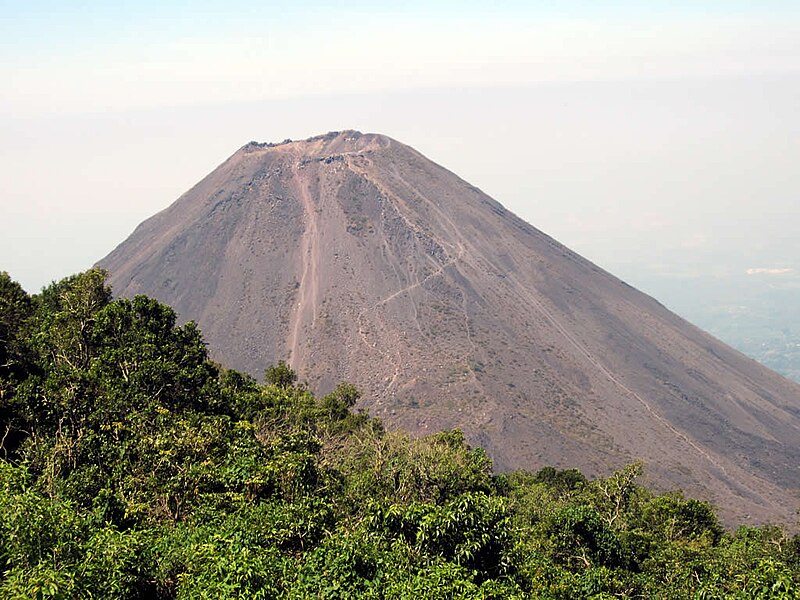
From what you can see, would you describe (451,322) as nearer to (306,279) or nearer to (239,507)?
(306,279)

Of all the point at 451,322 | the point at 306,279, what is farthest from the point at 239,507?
the point at 306,279

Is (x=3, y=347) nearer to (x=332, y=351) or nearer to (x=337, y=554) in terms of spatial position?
(x=337, y=554)

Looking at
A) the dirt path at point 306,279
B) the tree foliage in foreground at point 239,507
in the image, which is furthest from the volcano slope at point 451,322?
the tree foliage in foreground at point 239,507

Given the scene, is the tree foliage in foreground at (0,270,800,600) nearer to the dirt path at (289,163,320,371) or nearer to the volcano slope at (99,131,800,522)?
the volcano slope at (99,131,800,522)

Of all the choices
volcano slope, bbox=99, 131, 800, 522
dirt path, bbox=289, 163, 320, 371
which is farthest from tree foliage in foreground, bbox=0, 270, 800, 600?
dirt path, bbox=289, 163, 320, 371

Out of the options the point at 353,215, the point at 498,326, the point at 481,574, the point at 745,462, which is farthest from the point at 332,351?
the point at 481,574

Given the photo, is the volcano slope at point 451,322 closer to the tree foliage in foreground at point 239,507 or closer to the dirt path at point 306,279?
the dirt path at point 306,279
